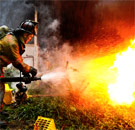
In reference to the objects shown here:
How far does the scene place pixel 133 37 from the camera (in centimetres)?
1072

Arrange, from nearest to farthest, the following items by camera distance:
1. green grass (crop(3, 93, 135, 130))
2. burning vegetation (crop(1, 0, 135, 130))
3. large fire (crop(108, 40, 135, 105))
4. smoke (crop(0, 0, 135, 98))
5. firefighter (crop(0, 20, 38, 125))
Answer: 1. firefighter (crop(0, 20, 38, 125))
2. green grass (crop(3, 93, 135, 130))
3. burning vegetation (crop(1, 0, 135, 130))
4. large fire (crop(108, 40, 135, 105))
5. smoke (crop(0, 0, 135, 98))

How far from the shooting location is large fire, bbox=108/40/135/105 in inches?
216

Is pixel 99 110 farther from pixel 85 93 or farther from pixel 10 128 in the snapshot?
pixel 10 128

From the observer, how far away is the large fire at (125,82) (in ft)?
18.0

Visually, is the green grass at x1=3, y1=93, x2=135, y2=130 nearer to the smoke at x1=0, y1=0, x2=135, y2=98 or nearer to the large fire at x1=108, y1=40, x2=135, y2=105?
the large fire at x1=108, y1=40, x2=135, y2=105

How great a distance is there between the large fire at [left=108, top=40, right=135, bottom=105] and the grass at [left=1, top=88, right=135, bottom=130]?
1.28ft

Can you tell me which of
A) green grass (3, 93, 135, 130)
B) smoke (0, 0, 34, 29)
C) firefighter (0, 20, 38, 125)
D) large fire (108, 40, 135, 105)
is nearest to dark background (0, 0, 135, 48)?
smoke (0, 0, 34, 29)

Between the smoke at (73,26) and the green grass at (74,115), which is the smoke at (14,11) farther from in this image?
the green grass at (74,115)

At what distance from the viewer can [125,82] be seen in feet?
19.0

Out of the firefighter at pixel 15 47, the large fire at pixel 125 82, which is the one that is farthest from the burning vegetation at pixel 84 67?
the firefighter at pixel 15 47

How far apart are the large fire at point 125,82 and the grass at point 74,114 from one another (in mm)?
391

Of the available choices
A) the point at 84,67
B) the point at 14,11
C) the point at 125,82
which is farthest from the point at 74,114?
the point at 14,11

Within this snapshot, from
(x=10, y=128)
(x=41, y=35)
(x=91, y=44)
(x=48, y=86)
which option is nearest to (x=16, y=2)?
(x=41, y=35)

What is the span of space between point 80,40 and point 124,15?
4273 millimetres
